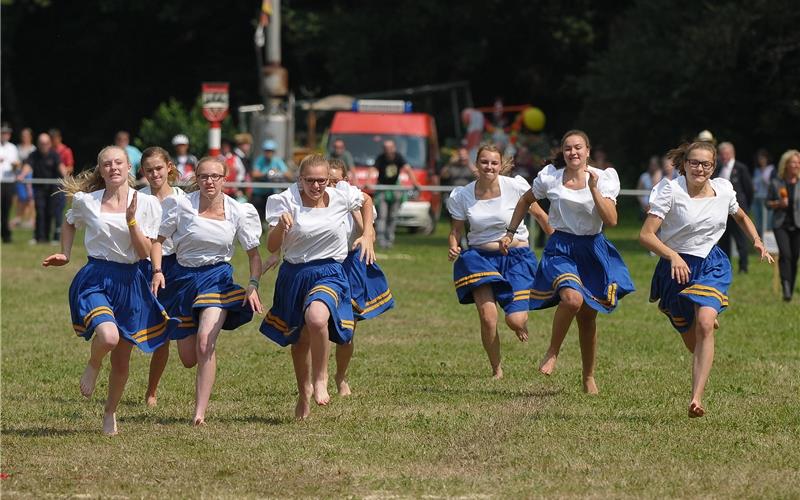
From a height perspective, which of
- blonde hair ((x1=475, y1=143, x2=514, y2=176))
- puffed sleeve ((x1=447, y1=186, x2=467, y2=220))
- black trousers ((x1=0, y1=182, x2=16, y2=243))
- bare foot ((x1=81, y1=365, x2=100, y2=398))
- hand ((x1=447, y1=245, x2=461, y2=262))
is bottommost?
black trousers ((x1=0, y1=182, x2=16, y2=243))

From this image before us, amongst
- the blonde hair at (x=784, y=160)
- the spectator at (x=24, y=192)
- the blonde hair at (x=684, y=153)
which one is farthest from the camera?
the spectator at (x=24, y=192)

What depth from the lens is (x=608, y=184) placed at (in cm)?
1069

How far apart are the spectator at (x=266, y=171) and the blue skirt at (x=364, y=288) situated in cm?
1480

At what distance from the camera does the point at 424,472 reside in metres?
8.25

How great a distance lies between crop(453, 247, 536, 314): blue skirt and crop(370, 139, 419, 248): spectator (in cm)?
1317

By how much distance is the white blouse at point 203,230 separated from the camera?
9.80 meters

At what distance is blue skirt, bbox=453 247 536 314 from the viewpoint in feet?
38.7

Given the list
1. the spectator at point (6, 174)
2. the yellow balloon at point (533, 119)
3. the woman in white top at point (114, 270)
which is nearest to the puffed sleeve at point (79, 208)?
the woman in white top at point (114, 270)

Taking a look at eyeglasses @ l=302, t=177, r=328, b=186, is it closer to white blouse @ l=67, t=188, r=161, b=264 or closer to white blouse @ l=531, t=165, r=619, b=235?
white blouse @ l=67, t=188, r=161, b=264

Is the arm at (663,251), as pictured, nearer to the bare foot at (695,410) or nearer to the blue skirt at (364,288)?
the bare foot at (695,410)

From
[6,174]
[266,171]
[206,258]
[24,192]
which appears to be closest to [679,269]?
[206,258]

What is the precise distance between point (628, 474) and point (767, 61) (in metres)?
27.1

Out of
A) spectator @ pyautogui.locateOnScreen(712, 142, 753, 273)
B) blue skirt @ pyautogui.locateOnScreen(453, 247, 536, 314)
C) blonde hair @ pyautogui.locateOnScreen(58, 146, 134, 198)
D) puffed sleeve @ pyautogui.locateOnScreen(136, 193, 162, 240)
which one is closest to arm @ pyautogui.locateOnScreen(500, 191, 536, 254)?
blue skirt @ pyautogui.locateOnScreen(453, 247, 536, 314)

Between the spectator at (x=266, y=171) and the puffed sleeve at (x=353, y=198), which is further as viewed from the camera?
the spectator at (x=266, y=171)
